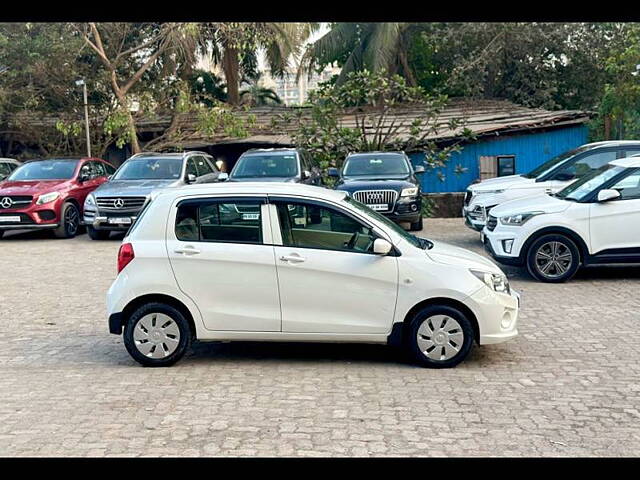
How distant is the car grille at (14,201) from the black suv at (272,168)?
426cm

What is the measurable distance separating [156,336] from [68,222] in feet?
36.8

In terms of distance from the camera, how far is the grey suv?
15.8 metres

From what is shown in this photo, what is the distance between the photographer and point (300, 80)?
114ft

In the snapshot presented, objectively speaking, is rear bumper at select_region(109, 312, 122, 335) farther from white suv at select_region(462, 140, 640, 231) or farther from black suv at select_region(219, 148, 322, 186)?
black suv at select_region(219, 148, 322, 186)

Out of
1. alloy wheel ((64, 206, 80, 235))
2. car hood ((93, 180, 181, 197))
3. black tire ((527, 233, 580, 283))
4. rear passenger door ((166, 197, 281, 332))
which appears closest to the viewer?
rear passenger door ((166, 197, 281, 332))

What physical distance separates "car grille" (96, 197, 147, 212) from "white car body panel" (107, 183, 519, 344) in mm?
9155

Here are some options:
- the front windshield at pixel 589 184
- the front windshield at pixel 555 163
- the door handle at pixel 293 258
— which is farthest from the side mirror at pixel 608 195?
the door handle at pixel 293 258

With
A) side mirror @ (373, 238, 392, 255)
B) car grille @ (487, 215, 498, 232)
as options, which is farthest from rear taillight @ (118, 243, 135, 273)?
car grille @ (487, 215, 498, 232)

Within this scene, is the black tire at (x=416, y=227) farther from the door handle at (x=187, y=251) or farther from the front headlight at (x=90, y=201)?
the door handle at (x=187, y=251)

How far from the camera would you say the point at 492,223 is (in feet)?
38.4

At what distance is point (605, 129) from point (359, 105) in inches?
296

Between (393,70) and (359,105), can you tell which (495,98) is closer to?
(393,70)

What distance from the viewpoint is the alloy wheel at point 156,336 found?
6.82 meters
